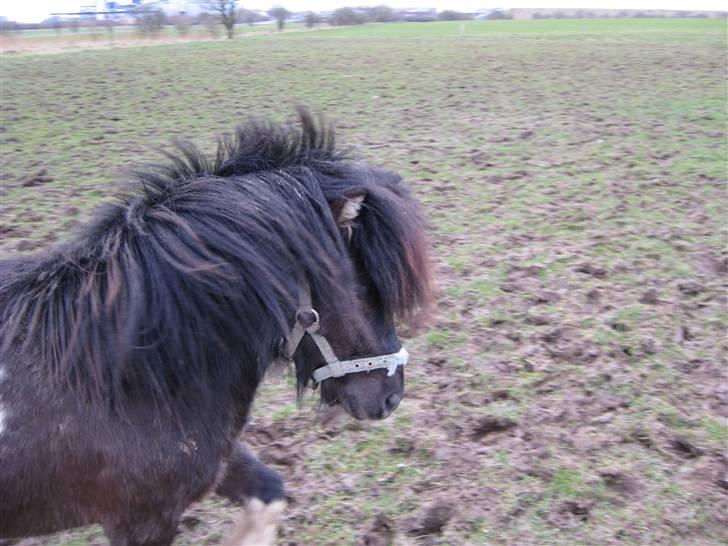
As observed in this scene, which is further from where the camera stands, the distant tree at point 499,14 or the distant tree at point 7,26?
the distant tree at point 499,14

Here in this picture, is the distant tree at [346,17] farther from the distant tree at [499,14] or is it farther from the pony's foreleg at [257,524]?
the pony's foreleg at [257,524]

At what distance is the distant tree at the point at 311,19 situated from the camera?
2023 inches

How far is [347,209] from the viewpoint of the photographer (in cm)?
239

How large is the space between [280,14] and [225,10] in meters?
10.3

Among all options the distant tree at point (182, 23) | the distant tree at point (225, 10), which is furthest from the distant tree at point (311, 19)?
the distant tree at point (182, 23)

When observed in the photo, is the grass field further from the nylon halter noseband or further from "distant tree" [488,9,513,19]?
"distant tree" [488,9,513,19]

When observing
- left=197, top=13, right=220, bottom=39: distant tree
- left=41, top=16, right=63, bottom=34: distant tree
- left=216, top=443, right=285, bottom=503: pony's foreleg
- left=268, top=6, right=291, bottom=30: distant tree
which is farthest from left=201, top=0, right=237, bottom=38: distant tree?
left=216, top=443, right=285, bottom=503: pony's foreleg

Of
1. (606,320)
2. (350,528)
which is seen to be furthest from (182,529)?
(606,320)

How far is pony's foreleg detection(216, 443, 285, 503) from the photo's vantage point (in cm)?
280

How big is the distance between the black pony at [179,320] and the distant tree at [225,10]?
39.9m

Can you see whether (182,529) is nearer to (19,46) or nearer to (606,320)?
(606,320)

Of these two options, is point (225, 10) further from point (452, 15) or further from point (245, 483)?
point (245, 483)

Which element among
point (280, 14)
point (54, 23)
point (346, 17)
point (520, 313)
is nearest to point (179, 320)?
point (520, 313)

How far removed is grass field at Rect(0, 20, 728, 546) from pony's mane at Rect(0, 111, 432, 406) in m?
0.36
